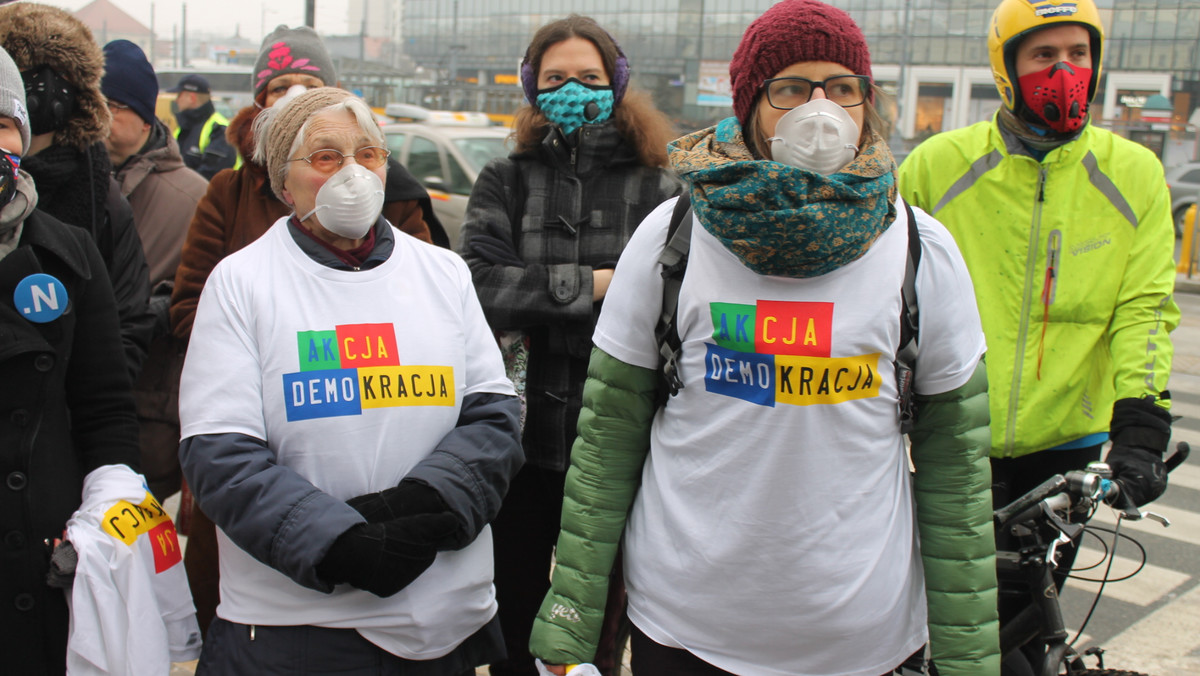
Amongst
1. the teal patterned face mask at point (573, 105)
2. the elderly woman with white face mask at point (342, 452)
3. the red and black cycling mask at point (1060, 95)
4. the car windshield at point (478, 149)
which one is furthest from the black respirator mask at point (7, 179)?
the car windshield at point (478, 149)

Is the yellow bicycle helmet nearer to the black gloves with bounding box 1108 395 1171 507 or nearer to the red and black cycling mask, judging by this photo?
the red and black cycling mask

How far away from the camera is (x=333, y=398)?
216 centimetres

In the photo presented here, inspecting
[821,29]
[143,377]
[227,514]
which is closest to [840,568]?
[821,29]

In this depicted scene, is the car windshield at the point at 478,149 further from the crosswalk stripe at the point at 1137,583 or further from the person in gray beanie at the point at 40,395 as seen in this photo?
the person in gray beanie at the point at 40,395

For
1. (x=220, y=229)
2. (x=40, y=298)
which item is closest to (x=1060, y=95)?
(x=220, y=229)

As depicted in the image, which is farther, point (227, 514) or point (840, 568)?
point (227, 514)

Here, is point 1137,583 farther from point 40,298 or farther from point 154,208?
point 40,298

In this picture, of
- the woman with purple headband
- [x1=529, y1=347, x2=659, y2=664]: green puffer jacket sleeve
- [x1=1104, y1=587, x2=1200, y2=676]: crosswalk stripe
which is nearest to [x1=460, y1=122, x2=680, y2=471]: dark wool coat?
the woman with purple headband

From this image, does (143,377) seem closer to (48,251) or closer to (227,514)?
(48,251)

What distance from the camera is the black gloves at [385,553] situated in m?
2.00

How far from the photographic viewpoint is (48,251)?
232cm

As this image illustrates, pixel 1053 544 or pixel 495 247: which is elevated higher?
pixel 495 247

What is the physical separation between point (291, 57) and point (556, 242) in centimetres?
Result: 148

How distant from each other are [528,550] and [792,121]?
1.62 meters
